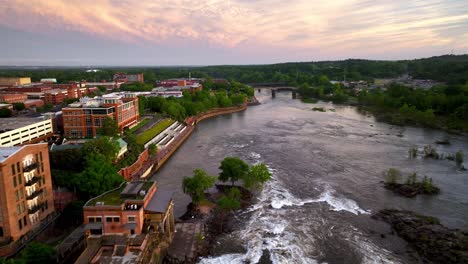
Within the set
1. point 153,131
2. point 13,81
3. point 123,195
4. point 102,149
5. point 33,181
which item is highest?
point 13,81

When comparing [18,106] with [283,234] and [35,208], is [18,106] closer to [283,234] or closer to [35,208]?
[35,208]

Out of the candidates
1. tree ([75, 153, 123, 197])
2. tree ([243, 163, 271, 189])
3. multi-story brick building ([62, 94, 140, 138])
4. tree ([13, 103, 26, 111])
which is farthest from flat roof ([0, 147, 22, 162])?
tree ([13, 103, 26, 111])

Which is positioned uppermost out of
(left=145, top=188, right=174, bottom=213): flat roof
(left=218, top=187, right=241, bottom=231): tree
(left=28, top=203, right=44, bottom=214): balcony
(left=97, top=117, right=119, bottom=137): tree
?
(left=97, top=117, right=119, bottom=137): tree

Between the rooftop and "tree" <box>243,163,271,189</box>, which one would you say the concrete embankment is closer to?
"tree" <box>243,163,271,189</box>

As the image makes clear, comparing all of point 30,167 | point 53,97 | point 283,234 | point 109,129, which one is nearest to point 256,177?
point 283,234

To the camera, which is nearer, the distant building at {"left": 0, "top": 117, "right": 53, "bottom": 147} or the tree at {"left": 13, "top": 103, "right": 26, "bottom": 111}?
the distant building at {"left": 0, "top": 117, "right": 53, "bottom": 147}

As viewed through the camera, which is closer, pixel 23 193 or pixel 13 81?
pixel 23 193

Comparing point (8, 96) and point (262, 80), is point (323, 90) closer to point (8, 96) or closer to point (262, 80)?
point (262, 80)
